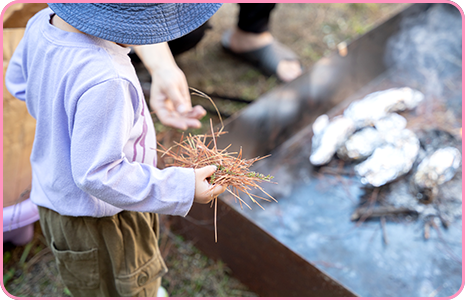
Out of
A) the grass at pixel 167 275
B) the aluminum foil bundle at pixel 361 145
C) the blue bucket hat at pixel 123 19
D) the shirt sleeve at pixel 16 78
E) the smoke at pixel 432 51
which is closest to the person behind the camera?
the blue bucket hat at pixel 123 19

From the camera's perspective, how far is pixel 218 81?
8.50ft

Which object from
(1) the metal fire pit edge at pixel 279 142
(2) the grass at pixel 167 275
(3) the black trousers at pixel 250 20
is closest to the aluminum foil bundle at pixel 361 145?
(1) the metal fire pit edge at pixel 279 142

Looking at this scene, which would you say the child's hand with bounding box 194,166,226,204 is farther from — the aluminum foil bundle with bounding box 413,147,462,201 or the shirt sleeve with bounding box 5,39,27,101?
the aluminum foil bundle with bounding box 413,147,462,201

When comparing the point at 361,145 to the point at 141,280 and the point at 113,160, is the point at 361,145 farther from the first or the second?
the point at 113,160

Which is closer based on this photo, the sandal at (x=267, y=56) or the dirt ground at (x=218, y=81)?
the dirt ground at (x=218, y=81)

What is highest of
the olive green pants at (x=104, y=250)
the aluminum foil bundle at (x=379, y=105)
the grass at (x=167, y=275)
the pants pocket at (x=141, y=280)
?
the olive green pants at (x=104, y=250)

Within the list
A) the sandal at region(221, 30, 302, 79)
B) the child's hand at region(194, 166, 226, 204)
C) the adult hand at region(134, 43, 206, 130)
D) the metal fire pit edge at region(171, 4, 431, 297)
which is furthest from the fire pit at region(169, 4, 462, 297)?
the sandal at region(221, 30, 302, 79)

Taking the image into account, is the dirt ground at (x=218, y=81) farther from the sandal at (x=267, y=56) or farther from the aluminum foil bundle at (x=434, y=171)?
the aluminum foil bundle at (x=434, y=171)

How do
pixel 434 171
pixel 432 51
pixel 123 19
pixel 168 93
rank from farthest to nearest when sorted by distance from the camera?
pixel 432 51 < pixel 434 171 < pixel 168 93 < pixel 123 19

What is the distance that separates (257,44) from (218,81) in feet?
1.26

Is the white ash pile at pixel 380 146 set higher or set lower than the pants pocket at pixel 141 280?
lower

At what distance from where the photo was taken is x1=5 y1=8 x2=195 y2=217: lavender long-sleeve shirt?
789 millimetres

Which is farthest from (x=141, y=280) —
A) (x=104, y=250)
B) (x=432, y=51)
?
(x=432, y=51)

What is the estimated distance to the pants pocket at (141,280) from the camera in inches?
45.3
